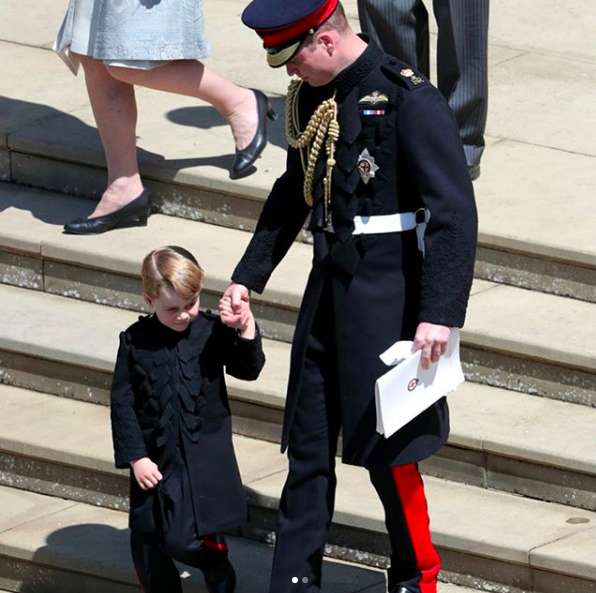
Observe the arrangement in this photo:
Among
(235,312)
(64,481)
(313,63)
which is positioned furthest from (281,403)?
(313,63)

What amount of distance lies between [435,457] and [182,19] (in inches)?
72.1

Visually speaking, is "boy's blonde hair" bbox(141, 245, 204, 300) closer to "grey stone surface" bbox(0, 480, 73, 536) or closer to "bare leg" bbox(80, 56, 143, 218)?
"grey stone surface" bbox(0, 480, 73, 536)

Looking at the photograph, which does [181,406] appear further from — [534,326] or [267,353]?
[534,326]

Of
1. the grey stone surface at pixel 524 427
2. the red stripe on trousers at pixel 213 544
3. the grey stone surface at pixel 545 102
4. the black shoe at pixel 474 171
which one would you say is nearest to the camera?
the red stripe on trousers at pixel 213 544

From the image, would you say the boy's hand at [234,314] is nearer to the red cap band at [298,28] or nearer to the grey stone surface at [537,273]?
the red cap band at [298,28]

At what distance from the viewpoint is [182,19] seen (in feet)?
23.6

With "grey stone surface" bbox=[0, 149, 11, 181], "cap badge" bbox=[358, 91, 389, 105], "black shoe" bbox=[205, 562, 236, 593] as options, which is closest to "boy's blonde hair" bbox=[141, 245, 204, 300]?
"cap badge" bbox=[358, 91, 389, 105]

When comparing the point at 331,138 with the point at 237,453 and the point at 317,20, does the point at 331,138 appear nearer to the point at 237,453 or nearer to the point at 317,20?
the point at 317,20

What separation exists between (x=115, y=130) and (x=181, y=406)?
1916 mm

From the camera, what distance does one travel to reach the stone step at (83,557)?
6.16 metres

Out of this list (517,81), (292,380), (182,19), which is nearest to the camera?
(292,380)

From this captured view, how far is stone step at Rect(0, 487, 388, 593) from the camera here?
20.2ft

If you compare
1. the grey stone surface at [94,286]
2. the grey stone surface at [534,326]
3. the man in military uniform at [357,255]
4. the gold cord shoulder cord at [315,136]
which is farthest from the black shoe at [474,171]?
the gold cord shoulder cord at [315,136]

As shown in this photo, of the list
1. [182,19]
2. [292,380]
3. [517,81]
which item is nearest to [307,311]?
[292,380]
